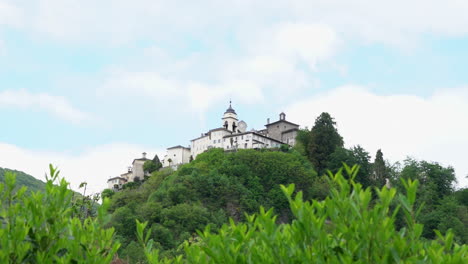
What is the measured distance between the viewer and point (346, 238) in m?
5.09

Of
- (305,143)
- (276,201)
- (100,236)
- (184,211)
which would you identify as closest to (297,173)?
(276,201)

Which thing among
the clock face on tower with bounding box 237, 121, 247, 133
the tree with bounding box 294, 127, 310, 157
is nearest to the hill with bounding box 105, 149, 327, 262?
the tree with bounding box 294, 127, 310, 157

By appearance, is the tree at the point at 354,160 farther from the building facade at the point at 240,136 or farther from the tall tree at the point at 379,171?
the building facade at the point at 240,136

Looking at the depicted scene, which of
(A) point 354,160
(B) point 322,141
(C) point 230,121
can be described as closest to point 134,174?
(C) point 230,121

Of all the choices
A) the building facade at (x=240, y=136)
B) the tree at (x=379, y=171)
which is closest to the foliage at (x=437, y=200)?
the tree at (x=379, y=171)

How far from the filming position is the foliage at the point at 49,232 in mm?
5676

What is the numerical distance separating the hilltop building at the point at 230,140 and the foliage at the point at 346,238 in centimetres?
10562

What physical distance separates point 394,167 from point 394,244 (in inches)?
4029

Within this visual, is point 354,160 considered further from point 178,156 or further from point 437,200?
point 178,156

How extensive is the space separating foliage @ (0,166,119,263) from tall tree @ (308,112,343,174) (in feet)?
314

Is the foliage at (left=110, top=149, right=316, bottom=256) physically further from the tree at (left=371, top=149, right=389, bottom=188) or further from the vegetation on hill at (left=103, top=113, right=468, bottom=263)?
the tree at (left=371, top=149, right=389, bottom=188)

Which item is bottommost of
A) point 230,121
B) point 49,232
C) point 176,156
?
point 49,232

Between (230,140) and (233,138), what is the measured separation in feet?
2.69

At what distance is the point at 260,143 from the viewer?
11262cm
